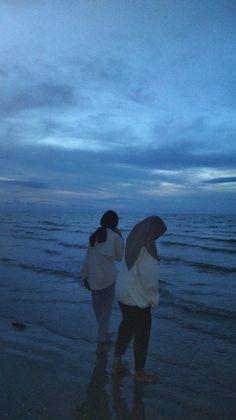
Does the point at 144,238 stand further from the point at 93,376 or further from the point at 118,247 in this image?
the point at 93,376

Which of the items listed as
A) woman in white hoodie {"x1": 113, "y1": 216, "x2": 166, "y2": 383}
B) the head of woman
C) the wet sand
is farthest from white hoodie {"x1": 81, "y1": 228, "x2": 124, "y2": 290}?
the head of woman

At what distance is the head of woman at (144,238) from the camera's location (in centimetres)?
458

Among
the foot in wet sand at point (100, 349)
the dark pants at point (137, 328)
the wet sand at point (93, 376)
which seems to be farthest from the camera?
the foot in wet sand at point (100, 349)

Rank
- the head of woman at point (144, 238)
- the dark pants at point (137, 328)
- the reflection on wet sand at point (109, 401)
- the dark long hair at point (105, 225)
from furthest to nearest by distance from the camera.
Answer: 1. the dark long hair at point (105, 225)
2. the dark pants at point (137, 328)
3. the head of woman at point (144, 238)
4. the reflection on wet sand at point (109, 401)

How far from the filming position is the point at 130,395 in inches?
180

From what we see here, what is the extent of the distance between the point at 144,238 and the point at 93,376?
1973 mm

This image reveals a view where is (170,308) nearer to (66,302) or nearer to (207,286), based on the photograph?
(66,302)

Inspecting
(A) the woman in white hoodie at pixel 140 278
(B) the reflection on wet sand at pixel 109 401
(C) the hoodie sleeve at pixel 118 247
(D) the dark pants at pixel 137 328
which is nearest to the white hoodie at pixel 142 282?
(A) the woman in white hoodie at pixel 140 278

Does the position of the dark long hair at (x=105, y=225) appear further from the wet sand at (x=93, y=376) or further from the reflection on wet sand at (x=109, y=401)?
the reflection on wet sand at (x=109, y=401)

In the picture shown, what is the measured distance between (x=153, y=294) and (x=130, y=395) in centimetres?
118

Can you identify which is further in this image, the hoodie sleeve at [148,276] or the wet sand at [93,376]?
the hoodie sleeve at [148,276]

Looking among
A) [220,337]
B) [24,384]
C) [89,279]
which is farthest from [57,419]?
[220,337]

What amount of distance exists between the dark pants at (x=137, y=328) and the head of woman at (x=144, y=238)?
55 centimetres

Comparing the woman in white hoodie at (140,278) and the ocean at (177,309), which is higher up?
the woman in white hoodie at (140,278)
